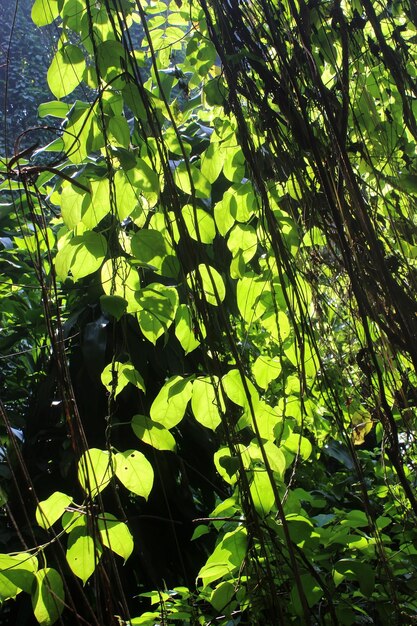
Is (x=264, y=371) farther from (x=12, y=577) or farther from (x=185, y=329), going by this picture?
(x=12, y=577)

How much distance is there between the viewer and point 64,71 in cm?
77

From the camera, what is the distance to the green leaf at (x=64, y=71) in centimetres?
76

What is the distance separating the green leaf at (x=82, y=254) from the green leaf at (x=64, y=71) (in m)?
0.21

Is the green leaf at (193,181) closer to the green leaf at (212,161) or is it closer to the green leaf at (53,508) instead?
the green leaf at (212,161)

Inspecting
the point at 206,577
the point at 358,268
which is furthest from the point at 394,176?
the point at 206,577

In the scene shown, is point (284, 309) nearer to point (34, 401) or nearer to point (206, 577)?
point (206, 577)

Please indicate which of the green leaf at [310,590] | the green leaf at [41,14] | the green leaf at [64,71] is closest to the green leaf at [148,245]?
the green leaf at [64,71]

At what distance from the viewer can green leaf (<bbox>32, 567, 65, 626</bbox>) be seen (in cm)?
61

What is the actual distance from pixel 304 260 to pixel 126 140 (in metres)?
0.35

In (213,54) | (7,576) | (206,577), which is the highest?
(213,54)

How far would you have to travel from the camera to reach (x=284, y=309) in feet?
3.05

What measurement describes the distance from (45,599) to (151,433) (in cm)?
21

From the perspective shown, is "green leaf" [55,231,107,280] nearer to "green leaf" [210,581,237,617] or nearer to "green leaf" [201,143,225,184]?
"green leaf" [201,143,225,184]

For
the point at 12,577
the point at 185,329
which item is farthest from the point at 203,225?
the point at 12,577
